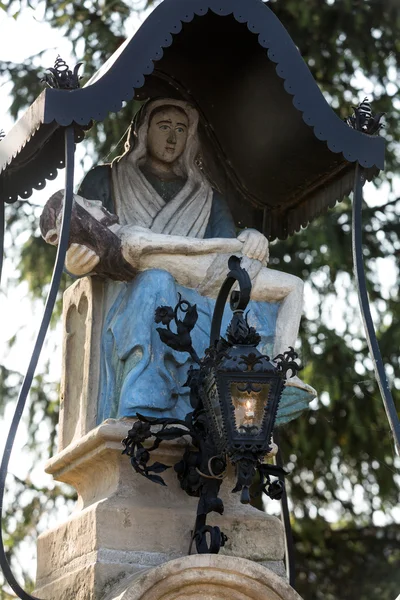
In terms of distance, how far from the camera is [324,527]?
11.5 meters

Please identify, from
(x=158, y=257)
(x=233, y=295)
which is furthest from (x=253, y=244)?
(x=233, y=295)

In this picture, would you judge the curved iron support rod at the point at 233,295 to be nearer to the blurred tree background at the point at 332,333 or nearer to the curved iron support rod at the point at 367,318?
the curved iron support rod at the point at 367,318

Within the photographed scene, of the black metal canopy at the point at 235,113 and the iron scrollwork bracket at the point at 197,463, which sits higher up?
the black metal canopy at the point at 235,113

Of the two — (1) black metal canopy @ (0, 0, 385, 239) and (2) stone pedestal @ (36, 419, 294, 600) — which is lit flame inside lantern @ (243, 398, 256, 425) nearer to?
(2) stone pedestal @ (36, 419, 294, 600)

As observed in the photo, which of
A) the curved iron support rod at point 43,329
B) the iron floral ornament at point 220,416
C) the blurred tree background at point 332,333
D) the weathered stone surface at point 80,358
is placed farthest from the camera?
the blurred tree background at point 332,333

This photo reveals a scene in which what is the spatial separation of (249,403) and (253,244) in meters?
1.21

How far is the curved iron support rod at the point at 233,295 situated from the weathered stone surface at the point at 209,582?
2.79 feet

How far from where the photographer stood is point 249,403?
6.03 m

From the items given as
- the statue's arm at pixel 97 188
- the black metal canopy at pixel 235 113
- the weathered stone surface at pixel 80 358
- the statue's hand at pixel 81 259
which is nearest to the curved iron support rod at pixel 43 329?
the black metal canopy at pixel 235 113

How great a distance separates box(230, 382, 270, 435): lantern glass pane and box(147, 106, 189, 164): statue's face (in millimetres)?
1702

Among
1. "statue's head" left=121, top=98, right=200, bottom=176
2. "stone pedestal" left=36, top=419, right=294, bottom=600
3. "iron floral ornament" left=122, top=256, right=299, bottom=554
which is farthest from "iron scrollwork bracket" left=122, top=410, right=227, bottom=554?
"statue's head" left=121, top=98, right=200, bottom=176

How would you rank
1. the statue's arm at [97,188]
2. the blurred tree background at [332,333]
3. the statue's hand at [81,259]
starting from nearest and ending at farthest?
the statue's hand at [81,259] < the statue's arm at [97,188] < the blurred tree background at [332,333]

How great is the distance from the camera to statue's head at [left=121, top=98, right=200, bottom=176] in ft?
24.2

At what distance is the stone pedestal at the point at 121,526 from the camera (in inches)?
251
